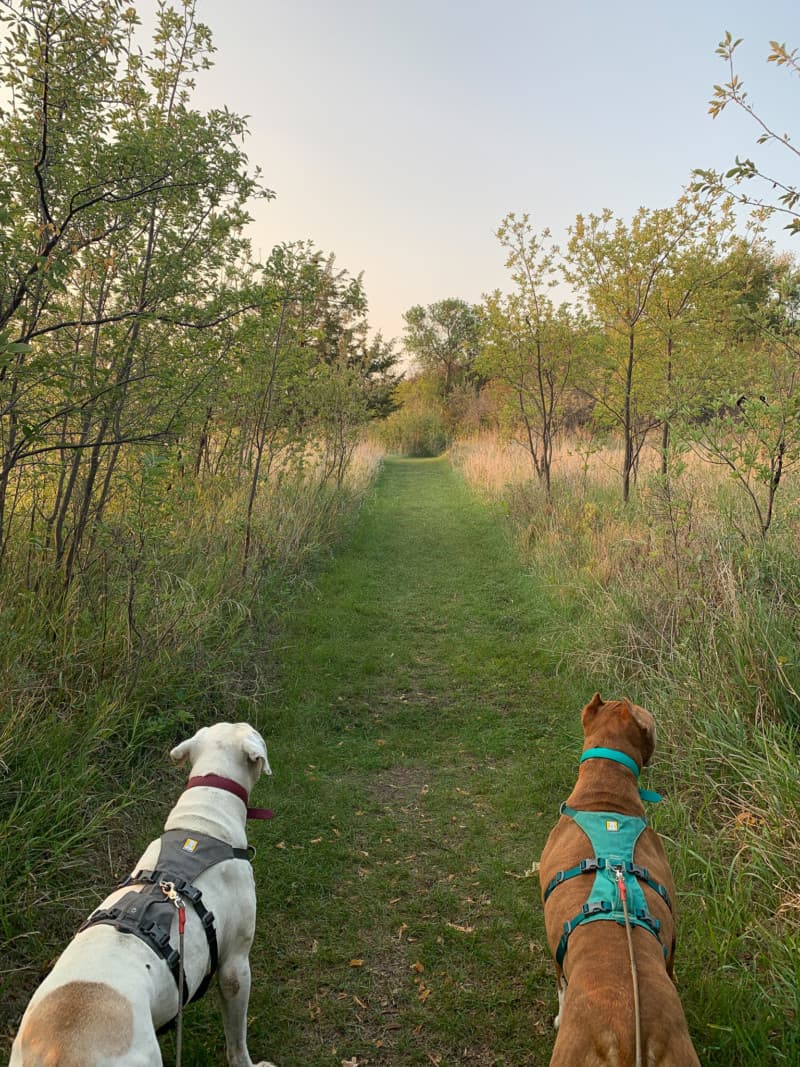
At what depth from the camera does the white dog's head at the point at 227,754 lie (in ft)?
9.28

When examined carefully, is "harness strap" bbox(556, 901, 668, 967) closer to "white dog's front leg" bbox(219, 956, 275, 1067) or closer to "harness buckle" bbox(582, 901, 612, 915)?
"harness buckle" bbox(582, 901, 612, 915)

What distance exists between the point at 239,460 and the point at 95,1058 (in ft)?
22.9

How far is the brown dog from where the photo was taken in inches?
66.6

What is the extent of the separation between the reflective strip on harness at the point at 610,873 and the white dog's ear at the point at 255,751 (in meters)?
1.27

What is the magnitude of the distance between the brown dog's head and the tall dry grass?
76 cm

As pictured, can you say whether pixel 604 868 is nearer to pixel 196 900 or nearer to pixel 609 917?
pixel 609 917

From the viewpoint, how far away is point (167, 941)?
201 centimetres

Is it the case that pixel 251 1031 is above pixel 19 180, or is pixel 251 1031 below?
below

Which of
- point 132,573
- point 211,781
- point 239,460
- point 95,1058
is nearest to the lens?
point 95,1058

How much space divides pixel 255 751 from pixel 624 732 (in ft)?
5.37

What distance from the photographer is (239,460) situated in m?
8.11

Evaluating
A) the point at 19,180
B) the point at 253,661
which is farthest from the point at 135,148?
the point at 253,661

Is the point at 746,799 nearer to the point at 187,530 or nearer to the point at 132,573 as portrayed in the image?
the point at 132,573

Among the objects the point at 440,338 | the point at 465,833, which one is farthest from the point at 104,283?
the point at 440,338
